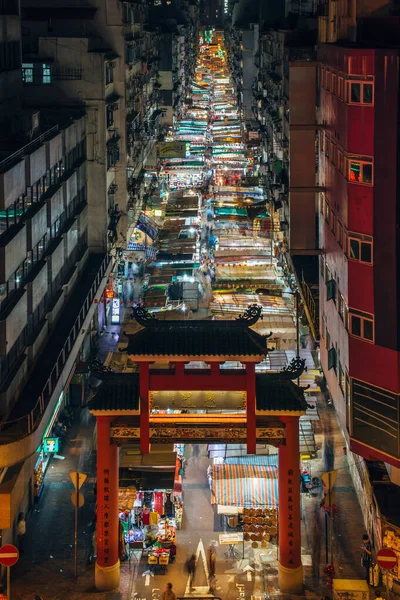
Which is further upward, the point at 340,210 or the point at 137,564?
the point at 340,210

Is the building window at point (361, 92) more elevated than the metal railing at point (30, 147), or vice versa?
the building window at point (361, 92)

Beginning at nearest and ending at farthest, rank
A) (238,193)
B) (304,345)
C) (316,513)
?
(316,513) < (304,345) < (238,193)

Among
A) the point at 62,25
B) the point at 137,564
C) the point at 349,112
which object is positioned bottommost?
the point at 137,564

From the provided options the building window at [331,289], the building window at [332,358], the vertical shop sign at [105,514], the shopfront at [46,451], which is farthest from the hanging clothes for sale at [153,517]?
the building window at [331,289]

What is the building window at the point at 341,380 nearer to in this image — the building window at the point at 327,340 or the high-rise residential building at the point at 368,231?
the high-rise residential building at the point at 368,231

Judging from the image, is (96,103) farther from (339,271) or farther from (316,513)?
(316,513)

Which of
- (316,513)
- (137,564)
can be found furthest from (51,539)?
(316,513)

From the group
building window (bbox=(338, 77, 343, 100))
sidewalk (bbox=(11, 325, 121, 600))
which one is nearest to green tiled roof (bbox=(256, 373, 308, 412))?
sidewalk (bbox=(11, 325, 121, 600))
